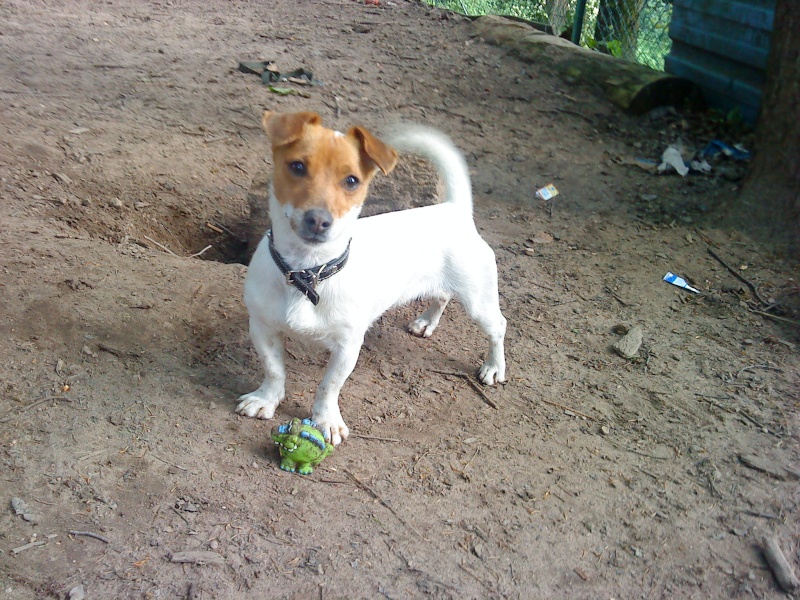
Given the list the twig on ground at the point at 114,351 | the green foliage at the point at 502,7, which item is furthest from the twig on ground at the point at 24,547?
the green foliage at the point at 502,7

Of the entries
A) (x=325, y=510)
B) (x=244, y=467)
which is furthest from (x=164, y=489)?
(x=325, y=510)

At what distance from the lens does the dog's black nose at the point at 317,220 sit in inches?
106

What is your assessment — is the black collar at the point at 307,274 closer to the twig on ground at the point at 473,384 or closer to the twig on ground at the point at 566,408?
the twig on ground at the point at 473,384

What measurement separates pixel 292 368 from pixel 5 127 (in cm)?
316

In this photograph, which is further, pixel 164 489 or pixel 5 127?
pixel 5 127

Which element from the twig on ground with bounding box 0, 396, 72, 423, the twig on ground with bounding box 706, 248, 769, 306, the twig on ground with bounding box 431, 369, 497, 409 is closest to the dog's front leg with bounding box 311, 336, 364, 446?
the twig on ground with bounding box 431, 369, 497, 409

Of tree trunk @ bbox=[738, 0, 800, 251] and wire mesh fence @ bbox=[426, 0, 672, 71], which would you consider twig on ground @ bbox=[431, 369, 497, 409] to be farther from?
wire mesh fence @ bbox=[426, 0, 672, 71]

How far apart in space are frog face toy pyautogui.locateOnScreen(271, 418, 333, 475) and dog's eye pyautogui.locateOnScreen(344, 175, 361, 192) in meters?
1.06

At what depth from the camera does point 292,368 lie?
3.86 meters

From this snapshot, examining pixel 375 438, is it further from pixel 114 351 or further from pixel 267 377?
pixel 114 351

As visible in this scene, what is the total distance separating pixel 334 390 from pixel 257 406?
42cm

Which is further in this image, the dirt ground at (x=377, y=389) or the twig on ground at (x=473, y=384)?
the twig on ground at (x=473, y=384)

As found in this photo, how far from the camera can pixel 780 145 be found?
5.38 meters

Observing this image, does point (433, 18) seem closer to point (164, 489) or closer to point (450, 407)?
point (450, 407)
